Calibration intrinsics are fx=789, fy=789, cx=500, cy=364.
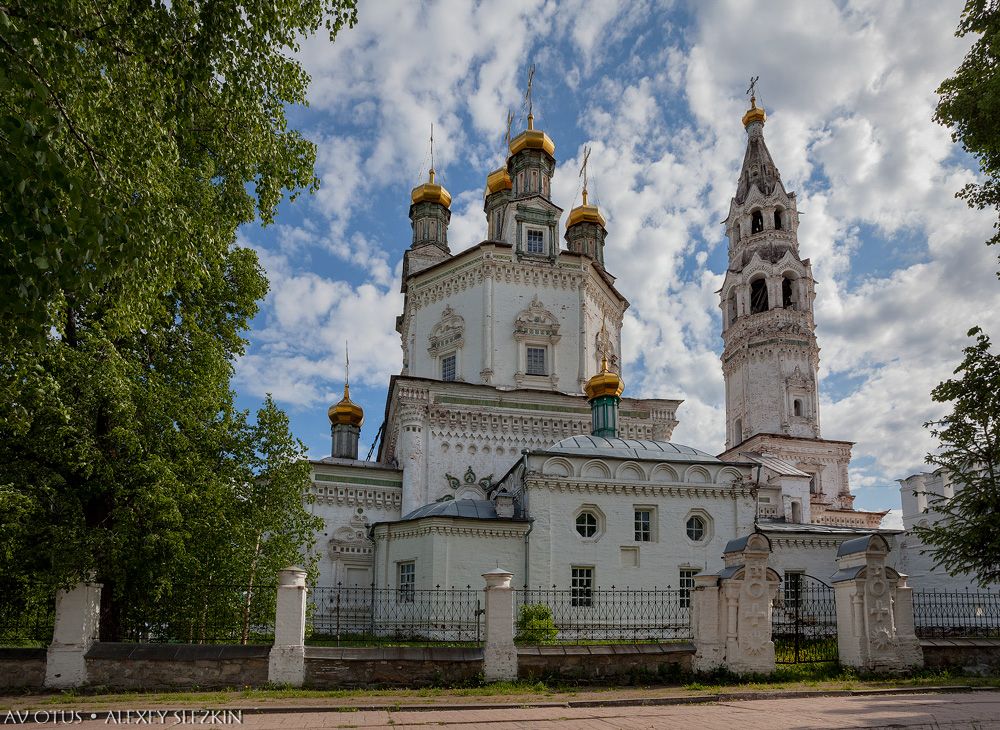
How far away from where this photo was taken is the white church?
19406mm

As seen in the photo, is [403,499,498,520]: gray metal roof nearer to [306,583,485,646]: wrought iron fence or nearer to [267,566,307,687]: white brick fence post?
[306,583,485,646]: wrought iron fence

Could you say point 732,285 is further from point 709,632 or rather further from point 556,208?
point 709,632

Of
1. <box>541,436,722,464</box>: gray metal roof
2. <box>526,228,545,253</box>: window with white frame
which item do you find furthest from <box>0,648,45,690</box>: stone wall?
<box>526,228,545,253</box>: window with white frame

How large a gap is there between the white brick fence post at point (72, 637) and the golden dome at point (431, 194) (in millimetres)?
23413

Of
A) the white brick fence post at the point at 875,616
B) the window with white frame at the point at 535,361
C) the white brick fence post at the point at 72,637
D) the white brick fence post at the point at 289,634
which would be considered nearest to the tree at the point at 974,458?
the white brick fence post at the point at 875,616

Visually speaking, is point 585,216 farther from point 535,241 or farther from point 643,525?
point 643,525

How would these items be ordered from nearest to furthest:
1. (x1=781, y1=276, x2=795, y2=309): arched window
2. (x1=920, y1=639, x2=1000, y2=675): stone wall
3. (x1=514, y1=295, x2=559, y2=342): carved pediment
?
(x1=920, y1=639, x2=1000, y2=675): stone wall → (x1=514, y1=295, x2=559, y2=342): carved pediment → (x1=781, y1=276, x2=795, y2=309): arched window

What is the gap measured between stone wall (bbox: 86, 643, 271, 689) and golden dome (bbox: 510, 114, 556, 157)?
22500 millimetres

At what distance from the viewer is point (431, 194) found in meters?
31.5

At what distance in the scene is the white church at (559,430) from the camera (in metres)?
19.4

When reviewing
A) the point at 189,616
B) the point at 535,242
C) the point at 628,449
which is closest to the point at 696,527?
the point at 628,449

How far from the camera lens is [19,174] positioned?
497 cm

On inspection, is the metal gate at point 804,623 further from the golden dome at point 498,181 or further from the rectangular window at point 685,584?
the golden dome at point 498,181

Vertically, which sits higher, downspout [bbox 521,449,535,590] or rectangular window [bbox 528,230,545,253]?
rectangular window [bbox 528,230,545,253]
